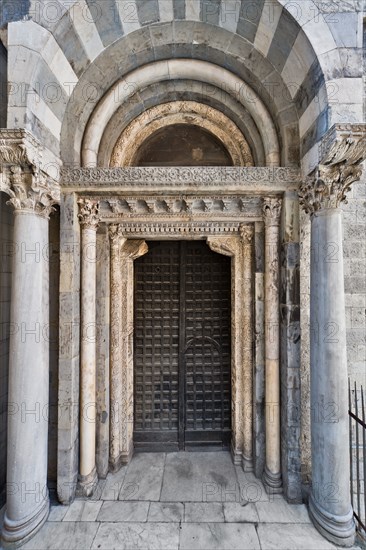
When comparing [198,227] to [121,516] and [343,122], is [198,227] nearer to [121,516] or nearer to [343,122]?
[343,122]

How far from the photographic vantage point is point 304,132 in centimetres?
362

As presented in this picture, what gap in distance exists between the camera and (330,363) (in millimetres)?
3258

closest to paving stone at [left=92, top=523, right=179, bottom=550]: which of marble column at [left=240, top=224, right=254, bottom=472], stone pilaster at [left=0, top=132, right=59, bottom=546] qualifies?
stone pilaster at [left=0, top=132, right=59, bottom=546]

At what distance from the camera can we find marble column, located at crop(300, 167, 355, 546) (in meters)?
3.19

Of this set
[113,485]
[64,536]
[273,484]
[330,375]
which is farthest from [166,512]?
[330,375]

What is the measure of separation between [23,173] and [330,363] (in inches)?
160

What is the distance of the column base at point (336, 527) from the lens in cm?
310

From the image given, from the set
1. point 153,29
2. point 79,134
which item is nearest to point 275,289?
point 79,134

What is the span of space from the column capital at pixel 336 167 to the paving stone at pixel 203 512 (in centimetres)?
390

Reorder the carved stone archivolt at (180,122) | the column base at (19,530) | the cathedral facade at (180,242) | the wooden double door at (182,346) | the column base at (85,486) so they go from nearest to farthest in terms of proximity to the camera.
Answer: the column base at (19,530)
the cathedral facade at (180,242)
the column base at (85,486)
the carved stone archivolt at (180,122)
the wooden double door at (182,346)

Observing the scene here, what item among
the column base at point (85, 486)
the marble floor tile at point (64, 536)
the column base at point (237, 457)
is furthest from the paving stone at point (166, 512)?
the column base at point (237, 457)

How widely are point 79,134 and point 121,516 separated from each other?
4.97m

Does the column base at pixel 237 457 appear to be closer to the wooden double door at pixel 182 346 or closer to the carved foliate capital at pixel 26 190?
the wooden double door at pixel 182 346

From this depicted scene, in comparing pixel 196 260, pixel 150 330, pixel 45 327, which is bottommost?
pixel 150 330
